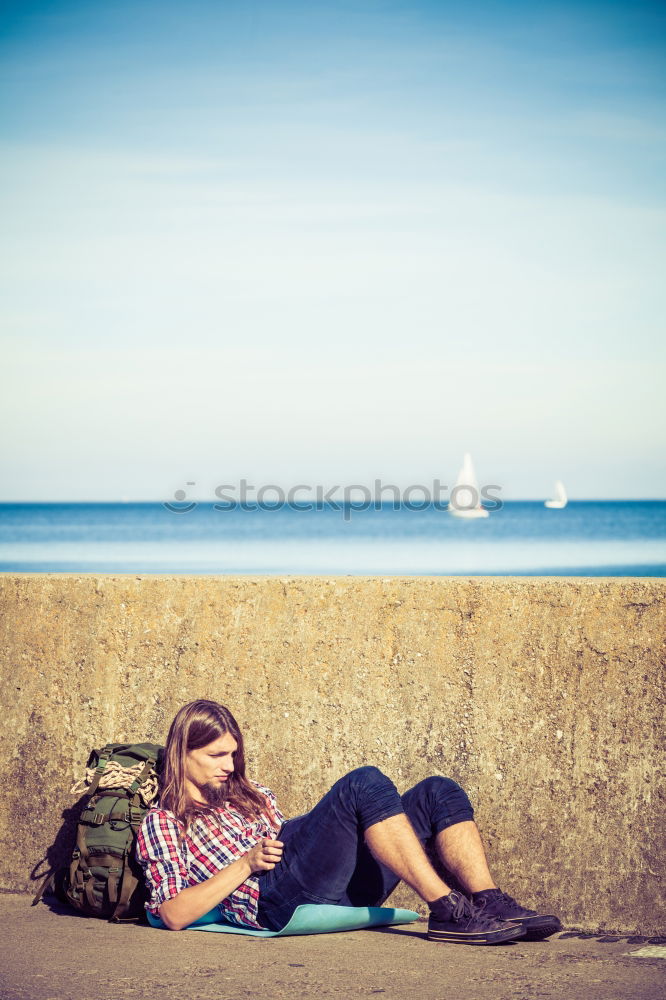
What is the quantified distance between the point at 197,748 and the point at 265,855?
473mm

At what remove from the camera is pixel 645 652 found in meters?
3.87

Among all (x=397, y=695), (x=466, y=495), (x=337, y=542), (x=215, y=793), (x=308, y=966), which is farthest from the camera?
(x=466, y=495)

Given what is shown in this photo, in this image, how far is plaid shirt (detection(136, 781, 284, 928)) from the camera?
3.62 meters

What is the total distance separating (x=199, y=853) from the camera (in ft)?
12.1

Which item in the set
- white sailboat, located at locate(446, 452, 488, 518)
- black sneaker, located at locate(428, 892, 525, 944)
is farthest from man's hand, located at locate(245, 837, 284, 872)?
white sailboat, located at locate(446, 452, 488, 518)

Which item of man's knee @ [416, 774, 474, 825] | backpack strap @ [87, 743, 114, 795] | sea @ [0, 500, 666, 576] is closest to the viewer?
man's knee @ [416, 774, 474, 825]

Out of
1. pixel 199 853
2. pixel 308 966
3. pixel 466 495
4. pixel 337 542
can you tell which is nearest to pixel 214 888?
pixel 199 853

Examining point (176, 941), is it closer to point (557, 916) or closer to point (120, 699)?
point (120, 699)

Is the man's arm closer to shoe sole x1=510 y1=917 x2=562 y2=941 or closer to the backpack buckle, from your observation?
the backpack buckle

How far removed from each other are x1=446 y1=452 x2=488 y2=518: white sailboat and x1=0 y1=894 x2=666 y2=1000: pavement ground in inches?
1837

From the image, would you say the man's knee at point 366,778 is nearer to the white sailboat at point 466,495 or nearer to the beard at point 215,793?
the beard at point 215,793

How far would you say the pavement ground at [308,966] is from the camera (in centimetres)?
304

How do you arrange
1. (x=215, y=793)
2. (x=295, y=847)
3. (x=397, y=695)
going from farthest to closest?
(x=397, y=695), (x=215, y=793), (x=295, y=847)

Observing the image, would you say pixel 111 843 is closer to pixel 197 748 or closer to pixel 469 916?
pixel 197 748
